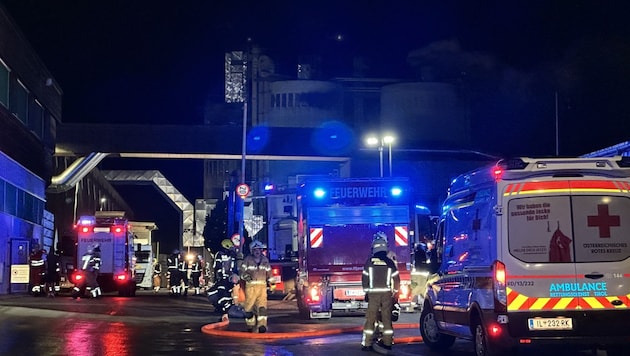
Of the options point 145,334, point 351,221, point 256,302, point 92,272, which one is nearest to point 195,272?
point 92,272

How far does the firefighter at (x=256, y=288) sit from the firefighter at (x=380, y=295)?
10.0ft

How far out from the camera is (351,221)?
1833cm

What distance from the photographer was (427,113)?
69250 mm

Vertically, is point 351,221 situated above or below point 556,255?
above

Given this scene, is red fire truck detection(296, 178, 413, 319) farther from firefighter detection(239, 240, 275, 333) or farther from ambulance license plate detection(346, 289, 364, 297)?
firefighter detection(239, 240, 275, 333)

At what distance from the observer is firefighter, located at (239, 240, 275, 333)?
15.1 metres

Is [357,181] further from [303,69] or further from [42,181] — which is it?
[303,69]

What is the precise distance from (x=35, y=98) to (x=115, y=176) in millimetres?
31479

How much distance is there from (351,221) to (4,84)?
18.4 meters

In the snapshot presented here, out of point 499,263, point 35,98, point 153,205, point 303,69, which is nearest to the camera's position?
point 499,263

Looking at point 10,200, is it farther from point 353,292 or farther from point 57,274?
point 353,292

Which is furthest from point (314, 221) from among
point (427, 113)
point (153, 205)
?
point (153, 205)

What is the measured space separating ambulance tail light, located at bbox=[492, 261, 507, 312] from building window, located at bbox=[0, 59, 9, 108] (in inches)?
984

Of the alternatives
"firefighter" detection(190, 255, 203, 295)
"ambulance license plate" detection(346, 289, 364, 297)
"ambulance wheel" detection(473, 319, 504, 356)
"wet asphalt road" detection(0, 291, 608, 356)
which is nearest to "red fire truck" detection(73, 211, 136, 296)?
"firefighter" detection(190, 255, 203, 295)
